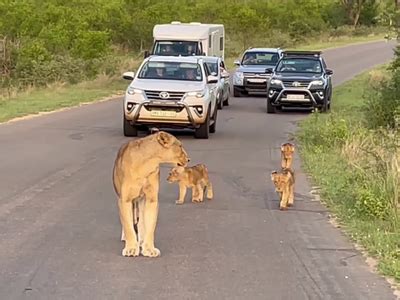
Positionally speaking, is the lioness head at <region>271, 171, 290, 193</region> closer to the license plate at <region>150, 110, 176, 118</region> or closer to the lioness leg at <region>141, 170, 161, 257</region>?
the lioness leg at <region>141, 170, 161, 257</region>

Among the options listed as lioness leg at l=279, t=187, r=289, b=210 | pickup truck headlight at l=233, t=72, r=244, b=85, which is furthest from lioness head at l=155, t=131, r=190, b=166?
pickup truck headlight at l=233, t=72, r=244, b=85

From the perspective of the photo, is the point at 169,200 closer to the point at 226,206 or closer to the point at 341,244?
the point at 226,206

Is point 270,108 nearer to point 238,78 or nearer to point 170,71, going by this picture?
point 238,78

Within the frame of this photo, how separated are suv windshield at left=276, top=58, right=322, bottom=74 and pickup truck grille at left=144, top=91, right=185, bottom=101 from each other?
356 inches

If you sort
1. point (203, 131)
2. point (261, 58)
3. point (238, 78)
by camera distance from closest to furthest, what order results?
point (203, 131)
point (238, 78)
point (261, 58)

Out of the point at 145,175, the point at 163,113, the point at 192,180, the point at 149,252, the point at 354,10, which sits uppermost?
the point at 145,175

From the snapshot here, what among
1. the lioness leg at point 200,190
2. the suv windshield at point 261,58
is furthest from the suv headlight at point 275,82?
the lioness leg at point 200,190

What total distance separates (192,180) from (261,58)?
908 inches

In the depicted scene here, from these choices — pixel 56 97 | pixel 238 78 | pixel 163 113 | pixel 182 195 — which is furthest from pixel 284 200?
pixel 238 78

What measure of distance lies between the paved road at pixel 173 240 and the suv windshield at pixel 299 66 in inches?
455

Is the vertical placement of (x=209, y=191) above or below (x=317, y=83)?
above

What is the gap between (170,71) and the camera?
1989 cm

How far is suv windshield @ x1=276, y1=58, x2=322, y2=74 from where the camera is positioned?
89.9ft

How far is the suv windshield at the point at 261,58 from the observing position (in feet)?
110
